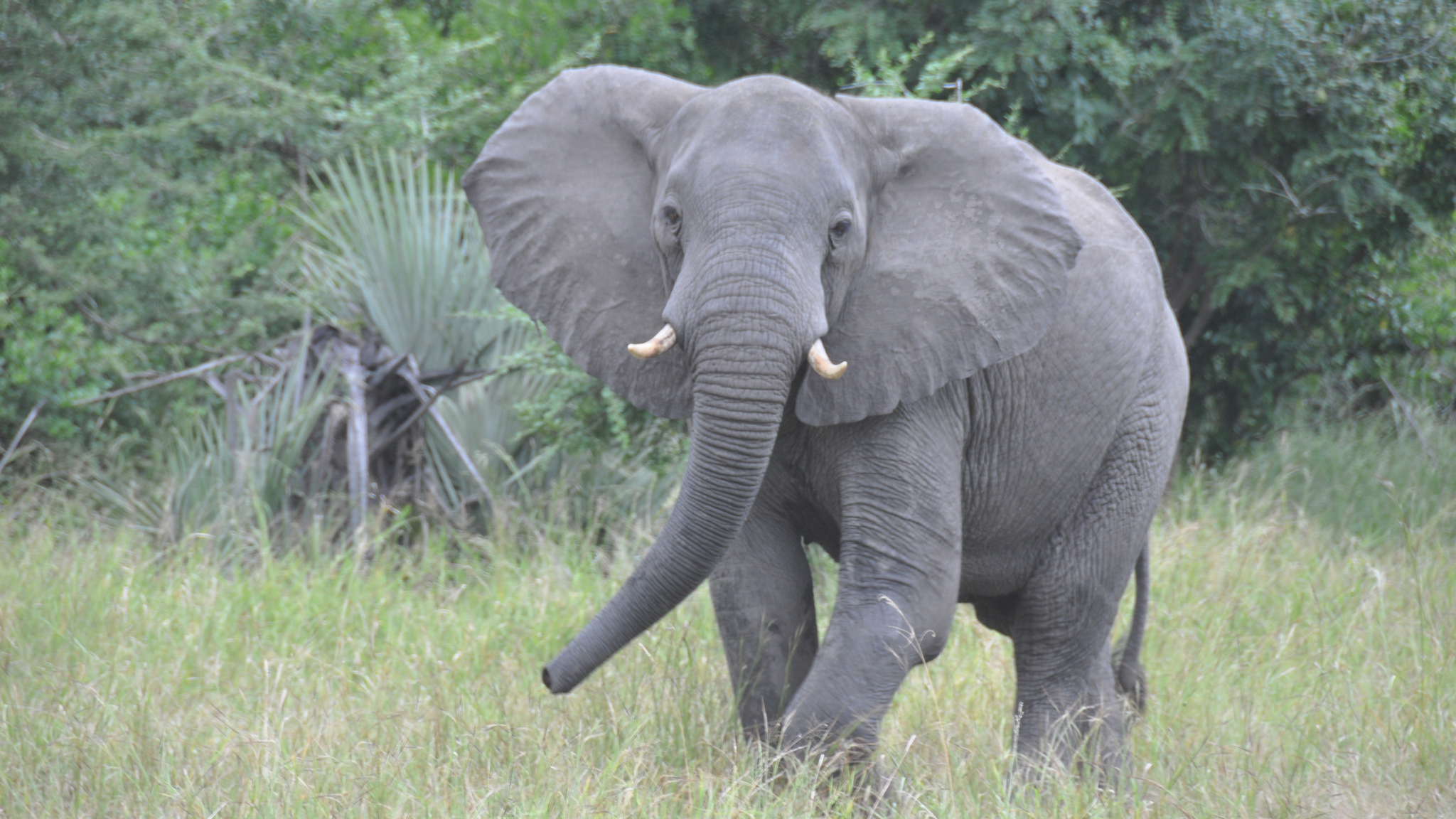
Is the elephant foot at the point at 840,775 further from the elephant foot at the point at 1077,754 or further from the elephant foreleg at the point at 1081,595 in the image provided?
the elephant foreleg at the point at 1081,595

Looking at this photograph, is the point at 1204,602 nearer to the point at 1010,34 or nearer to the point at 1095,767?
the point at 1095,767

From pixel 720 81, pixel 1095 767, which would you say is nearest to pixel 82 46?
pixel 720 81

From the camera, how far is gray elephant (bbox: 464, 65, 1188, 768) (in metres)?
3.00

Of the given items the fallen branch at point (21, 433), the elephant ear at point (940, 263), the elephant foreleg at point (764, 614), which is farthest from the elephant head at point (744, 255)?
the fallen branch at point (21, 433)

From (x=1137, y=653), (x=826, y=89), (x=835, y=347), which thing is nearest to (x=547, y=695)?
(x=835, y=347)

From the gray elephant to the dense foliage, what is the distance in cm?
266

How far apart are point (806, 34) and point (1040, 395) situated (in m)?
5.36

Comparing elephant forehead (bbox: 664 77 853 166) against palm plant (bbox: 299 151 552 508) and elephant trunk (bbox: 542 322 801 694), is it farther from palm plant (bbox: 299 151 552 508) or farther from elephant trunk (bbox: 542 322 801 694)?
palm plant (bbox: 299 151 552 508)

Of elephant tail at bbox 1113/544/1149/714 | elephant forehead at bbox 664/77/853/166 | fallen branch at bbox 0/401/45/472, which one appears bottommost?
elephant tail at bbox 1113/544/1149/714

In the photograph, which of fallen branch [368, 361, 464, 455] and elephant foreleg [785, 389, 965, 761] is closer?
elephant foreleg [785, 389, 965, 761]

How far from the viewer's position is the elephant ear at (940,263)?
3.19m

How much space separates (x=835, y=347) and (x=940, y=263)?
1.07 ft

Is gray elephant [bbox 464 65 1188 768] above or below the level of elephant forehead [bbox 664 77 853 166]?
below

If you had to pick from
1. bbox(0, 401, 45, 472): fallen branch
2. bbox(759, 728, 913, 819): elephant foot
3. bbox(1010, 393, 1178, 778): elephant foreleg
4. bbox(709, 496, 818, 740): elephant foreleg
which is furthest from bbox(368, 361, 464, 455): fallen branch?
bbox(759, 728, 913, 819): elephant foot
